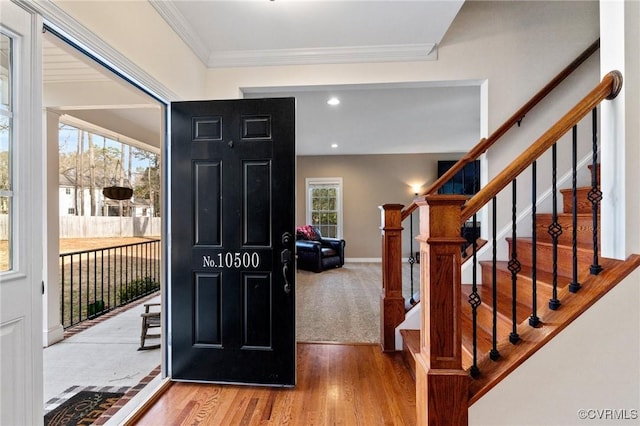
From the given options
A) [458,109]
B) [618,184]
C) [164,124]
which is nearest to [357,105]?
[458,109]

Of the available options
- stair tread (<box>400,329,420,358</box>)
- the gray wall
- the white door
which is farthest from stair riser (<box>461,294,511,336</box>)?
the gray wall

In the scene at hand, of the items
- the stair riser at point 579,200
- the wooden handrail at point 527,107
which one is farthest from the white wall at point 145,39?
the stair riser at point 579,200

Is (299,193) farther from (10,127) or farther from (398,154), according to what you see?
(10,127)

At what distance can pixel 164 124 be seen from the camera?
82.7 inches

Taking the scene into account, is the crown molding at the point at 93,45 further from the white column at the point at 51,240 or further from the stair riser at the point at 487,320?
the stair riser at the point at 487,320

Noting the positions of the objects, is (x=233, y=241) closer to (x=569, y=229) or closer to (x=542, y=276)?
(x=542, y=276)

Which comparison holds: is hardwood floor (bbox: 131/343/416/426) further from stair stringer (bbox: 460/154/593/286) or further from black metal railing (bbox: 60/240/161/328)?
black metal railing (bbox: 60/240/161/328)

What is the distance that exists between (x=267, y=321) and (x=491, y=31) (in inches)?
118

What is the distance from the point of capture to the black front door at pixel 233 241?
2.02m

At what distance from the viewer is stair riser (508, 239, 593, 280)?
5.36ft

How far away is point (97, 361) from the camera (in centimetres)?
248

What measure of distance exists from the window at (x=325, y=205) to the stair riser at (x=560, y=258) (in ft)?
17.3

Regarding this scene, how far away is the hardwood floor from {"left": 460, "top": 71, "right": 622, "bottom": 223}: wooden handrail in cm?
134

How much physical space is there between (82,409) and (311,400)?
59.1 inches
